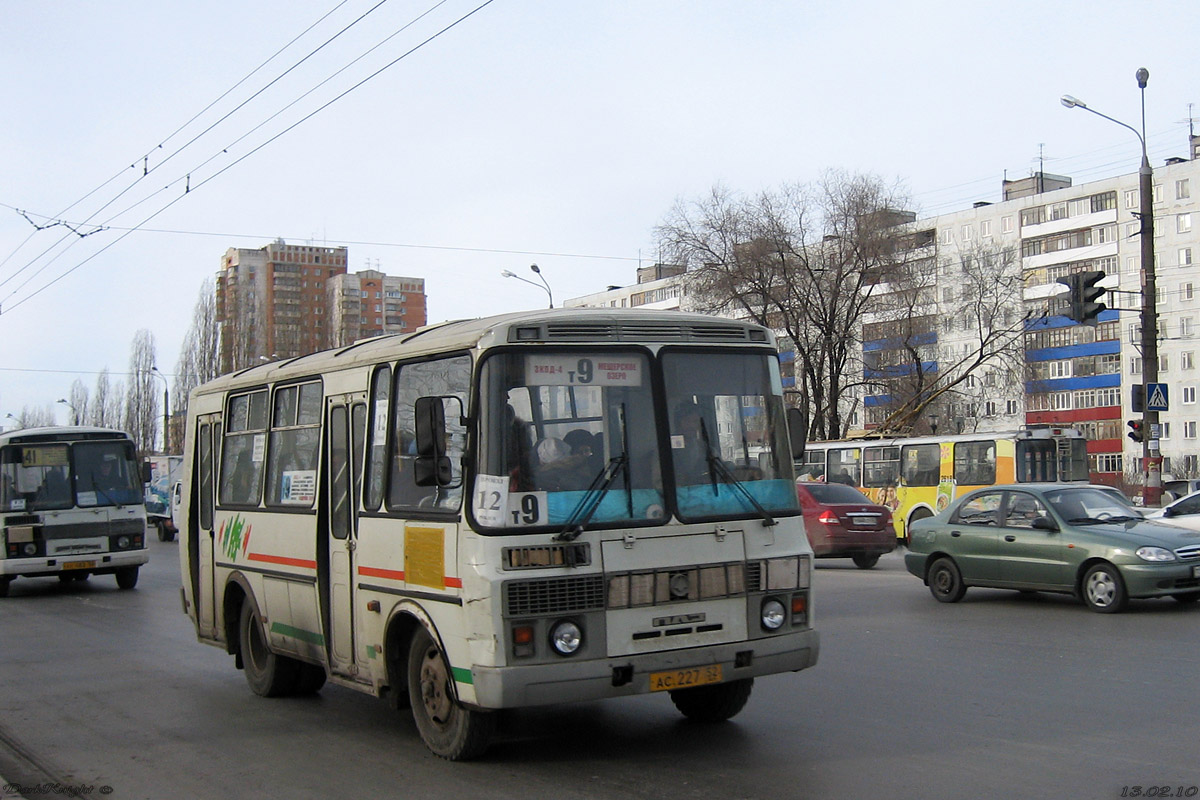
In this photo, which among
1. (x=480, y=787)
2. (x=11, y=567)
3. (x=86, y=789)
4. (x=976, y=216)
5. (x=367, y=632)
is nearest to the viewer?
(x=480, y=787)

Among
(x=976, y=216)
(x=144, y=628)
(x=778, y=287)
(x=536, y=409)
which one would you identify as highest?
(x=976, y=216)

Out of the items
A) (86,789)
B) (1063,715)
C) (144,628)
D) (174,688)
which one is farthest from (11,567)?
(1063,715)

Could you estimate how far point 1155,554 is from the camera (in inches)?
517

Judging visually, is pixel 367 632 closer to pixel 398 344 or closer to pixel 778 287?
pixel 398 344

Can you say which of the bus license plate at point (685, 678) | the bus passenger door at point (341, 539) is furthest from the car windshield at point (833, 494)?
the bus license plate at point (685, 678)

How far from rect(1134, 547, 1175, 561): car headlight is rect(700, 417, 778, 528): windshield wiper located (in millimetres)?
7562

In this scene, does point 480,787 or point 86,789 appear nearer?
point 480,787

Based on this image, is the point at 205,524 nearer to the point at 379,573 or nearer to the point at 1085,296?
the point at 379,573

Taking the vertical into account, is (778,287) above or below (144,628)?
above

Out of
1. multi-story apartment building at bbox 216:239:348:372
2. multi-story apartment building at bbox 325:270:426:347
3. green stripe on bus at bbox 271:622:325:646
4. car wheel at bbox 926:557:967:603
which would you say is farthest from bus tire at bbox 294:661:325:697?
multi-story apartment building at bbox 325:270:426:347

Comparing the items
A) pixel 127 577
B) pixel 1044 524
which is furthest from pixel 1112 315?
pixel 127 577

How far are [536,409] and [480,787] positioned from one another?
2.14 metres

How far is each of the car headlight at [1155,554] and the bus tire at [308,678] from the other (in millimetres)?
8811

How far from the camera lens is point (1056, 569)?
13.9m
